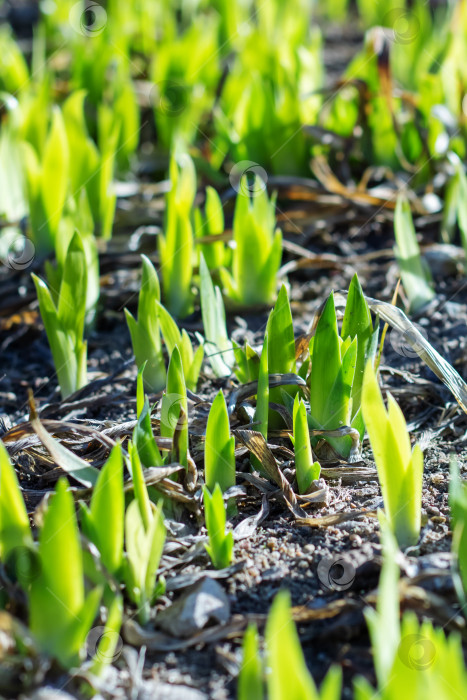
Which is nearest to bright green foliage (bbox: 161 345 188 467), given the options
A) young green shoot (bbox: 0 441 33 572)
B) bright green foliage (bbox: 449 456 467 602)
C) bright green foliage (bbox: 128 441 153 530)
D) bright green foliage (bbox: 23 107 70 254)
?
bright green foliage (bbox: 128 441 153 530)

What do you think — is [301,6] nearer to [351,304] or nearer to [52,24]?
[52,24]

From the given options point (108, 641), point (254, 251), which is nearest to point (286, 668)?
point (108, 641)

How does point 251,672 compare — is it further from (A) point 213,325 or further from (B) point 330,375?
(A) point 213,325

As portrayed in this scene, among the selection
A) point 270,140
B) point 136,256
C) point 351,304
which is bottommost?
point 136,256

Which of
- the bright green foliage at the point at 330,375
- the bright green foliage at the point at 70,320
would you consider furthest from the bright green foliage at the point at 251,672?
the bright green foliage at the point at 70,320

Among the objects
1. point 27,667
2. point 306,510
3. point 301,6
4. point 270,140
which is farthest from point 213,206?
point 301,6

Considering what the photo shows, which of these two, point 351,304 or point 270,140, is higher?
point 351,304
